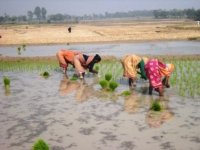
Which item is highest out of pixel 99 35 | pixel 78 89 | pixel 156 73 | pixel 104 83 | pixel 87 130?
pixel 156 73

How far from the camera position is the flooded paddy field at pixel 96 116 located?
6574 mm

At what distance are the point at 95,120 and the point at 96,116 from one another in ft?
1.10

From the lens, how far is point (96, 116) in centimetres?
829

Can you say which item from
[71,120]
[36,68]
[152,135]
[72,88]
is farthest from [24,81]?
[152,135]

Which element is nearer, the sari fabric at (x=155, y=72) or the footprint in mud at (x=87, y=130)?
the footprint in mud at (x=87, y=130)

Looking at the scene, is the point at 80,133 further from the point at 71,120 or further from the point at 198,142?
the point at 198,142

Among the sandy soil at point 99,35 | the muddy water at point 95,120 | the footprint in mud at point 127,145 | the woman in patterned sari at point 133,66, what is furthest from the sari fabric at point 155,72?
the sandy soil at point 99,35

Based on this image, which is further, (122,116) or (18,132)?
(122,116)

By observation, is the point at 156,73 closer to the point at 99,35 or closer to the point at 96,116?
the point at 96,116

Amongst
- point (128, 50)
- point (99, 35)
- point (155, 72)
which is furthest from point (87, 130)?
point (99, 35)

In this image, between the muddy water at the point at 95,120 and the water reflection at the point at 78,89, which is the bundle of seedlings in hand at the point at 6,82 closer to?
the muddy water at the point at 95,120

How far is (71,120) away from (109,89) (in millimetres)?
3252

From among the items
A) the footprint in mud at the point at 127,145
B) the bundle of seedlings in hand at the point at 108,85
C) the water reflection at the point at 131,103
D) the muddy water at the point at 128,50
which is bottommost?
the muddy water at the point at 128,50

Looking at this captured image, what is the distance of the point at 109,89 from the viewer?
11.1m
